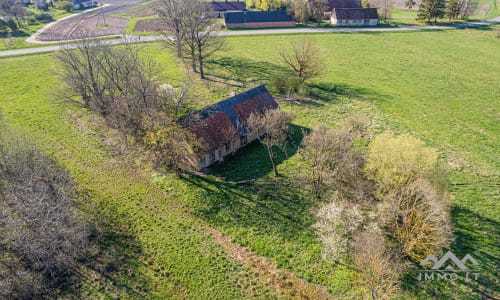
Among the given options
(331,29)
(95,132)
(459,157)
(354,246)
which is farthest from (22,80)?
(331,29)

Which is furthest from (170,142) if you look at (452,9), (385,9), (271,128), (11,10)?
(452,9)

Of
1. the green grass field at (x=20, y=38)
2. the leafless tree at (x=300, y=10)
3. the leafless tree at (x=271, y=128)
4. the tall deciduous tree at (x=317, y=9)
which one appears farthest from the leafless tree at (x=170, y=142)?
the tall deciduous tree at (x=317, y=9)

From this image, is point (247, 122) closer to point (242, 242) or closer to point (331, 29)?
point (242, 242)

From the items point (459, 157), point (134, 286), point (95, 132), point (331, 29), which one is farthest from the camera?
point (331, 29)

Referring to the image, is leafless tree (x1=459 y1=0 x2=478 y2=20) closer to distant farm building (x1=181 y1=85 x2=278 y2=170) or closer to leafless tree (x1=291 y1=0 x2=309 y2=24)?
leafless tree (x1=291 y1=0 x2=309 y2=24)

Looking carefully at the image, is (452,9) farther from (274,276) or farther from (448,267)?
(274,276)

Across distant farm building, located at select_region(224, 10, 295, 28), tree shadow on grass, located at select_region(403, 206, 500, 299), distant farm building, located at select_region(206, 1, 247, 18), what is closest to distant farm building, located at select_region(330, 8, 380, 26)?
distant farm building, located at select_region(224, 10, 295, 28)

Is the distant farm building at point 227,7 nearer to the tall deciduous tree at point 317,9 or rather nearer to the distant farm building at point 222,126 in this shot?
the tall deciduous tree at point 317,9
